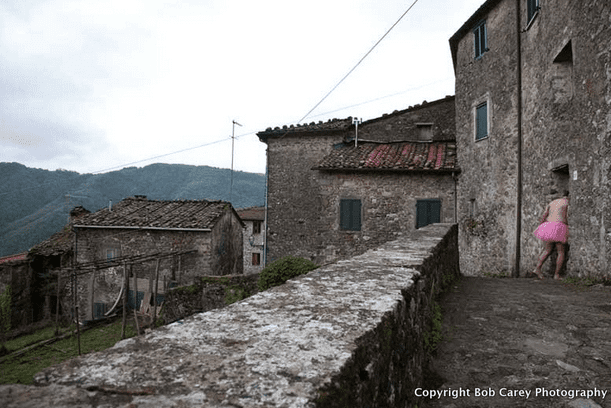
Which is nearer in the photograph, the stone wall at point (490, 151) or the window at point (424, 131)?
the stone wall at point (490, 151)

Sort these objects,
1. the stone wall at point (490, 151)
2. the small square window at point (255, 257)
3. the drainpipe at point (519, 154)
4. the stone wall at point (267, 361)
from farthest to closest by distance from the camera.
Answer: the small square window at point (255, 257), the stone wall at point (490, 151), the drainpipe at point (519, 154), the stone wall at point (267, 361)

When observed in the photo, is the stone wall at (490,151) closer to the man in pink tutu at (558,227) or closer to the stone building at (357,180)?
the stone building at (357,180)

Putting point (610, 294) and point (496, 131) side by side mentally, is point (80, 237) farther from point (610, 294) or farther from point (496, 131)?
point (610, 294)

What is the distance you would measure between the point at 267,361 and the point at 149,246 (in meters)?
14.5

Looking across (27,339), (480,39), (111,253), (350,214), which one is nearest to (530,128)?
(480,39)

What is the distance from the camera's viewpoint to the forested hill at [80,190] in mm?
44625

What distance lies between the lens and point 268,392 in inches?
34.0

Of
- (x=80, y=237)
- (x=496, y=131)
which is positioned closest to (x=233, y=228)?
(x=80, y=237)

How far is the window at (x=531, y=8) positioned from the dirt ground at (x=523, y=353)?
6247mm

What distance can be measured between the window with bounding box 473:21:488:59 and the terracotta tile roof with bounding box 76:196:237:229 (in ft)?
35.6

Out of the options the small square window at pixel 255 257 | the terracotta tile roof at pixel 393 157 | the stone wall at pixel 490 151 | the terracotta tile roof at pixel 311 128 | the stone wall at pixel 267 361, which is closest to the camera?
the stone wall at pixel 267 361

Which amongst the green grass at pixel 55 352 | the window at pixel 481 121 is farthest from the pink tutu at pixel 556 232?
the green grass at pixel 55 352

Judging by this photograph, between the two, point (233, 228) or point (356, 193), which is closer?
point (356, 193)

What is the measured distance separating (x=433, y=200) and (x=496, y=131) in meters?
2.80
